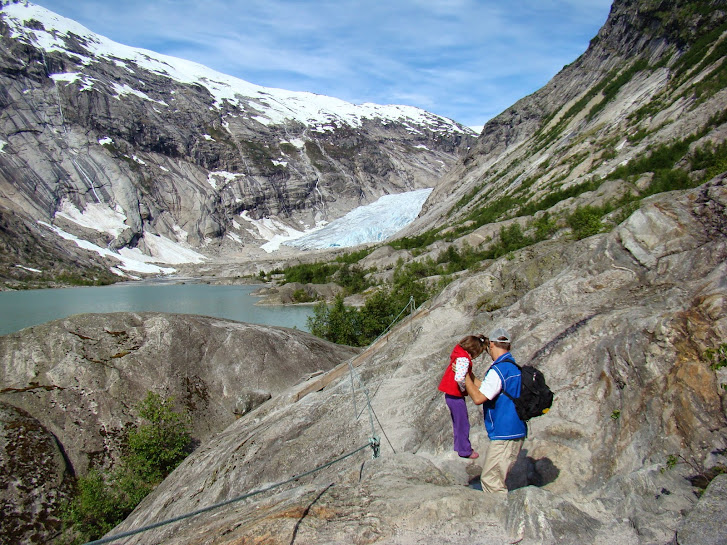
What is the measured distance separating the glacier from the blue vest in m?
111

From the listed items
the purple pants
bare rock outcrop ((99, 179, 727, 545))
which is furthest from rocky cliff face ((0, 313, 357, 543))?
the purple pants

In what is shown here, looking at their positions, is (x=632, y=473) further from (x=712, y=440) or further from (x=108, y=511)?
(x=108, y=511)

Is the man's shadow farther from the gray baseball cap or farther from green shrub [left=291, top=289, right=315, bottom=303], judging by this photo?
green shrub [left=291, top=289, right=315, bottom=303]

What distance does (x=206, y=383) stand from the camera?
14.5 meters

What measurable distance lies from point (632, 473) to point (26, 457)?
1236 centimetres

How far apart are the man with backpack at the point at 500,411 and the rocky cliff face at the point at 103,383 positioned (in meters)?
10.5

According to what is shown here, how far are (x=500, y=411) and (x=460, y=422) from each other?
1335mm

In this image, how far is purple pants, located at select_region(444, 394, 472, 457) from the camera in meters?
5.98

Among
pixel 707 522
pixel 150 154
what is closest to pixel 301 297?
pixel 707 522

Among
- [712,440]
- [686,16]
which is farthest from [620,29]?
[712,440]

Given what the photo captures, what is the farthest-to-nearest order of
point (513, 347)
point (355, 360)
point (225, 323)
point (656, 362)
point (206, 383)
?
point (225, 323), point (206, 383), point (355, 360), point (513, 347), point (656, 362)

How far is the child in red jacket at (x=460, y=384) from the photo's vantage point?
5.31 metres

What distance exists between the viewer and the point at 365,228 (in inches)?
5012

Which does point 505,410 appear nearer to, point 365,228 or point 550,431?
point 550,431
